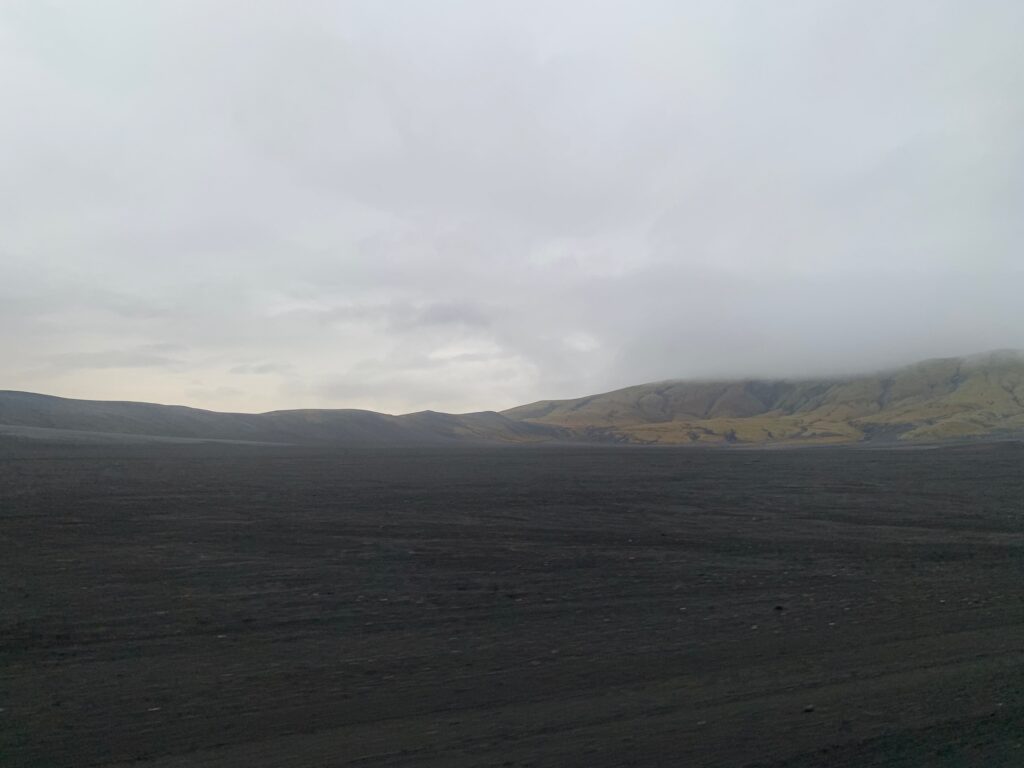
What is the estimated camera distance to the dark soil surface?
595 centimetres

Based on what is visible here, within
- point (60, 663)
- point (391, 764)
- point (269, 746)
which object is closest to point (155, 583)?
point (60, 663)

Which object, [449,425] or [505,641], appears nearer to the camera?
[505,641]

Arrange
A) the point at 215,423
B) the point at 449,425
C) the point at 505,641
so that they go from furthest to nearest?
1. the point at 449,425
2. the point at 215,423
3. the point at 505,641

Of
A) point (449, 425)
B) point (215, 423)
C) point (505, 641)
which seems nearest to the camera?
point (505, 641)

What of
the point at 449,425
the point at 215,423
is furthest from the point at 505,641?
the point at 449,425

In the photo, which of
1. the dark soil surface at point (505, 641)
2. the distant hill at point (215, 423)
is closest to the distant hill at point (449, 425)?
the distant hill at point (215, 423)

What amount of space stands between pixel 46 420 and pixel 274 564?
9953cm

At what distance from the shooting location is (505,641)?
29.5 ft

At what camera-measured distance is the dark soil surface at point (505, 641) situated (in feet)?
19.5

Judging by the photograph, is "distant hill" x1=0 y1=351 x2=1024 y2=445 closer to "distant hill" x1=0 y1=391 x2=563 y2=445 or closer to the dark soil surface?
"distant hill" x1=0 y1=391 x2=563 y2=445

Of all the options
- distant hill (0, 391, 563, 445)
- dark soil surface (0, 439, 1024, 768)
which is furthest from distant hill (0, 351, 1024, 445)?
dark soil surface (0, 439, 1024, 768)

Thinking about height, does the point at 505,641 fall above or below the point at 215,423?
below

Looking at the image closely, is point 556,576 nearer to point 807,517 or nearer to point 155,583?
point 155,583

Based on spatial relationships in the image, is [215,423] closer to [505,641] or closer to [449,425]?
[449,425]
